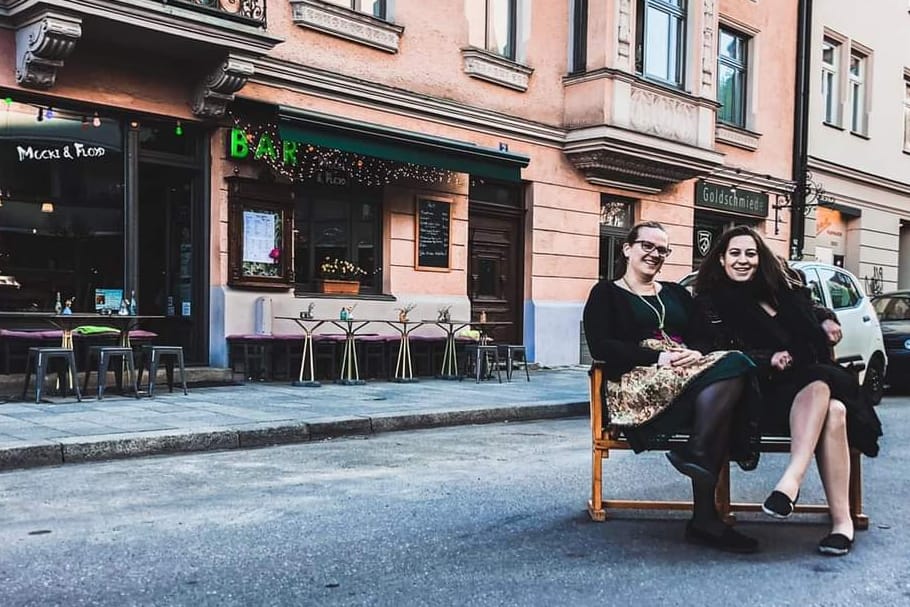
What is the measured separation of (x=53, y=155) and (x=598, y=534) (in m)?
8.15

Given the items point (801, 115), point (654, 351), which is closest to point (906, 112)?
point (801, 115)

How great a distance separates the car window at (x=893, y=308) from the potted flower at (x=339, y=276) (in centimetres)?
791

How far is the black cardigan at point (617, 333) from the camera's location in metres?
4.59

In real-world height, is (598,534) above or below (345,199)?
below

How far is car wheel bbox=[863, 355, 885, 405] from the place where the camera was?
1175cm

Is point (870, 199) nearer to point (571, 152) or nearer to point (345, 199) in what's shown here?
point (571, 152)

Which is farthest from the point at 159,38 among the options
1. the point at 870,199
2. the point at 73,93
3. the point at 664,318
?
the point at 870,199

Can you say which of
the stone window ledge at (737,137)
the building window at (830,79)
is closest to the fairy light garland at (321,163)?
the stone window ledge at (737,137)

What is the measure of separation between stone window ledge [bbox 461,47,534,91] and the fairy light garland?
1.68 metres

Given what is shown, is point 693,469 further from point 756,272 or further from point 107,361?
point 107,361

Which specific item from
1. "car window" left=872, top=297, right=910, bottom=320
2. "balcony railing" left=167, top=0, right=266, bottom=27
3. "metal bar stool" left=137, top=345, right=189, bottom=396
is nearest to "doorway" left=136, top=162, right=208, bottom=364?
"metal bar stool" left=137, top=345, right=189, bottom=396

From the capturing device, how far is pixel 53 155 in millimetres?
10180

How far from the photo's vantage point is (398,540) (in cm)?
443

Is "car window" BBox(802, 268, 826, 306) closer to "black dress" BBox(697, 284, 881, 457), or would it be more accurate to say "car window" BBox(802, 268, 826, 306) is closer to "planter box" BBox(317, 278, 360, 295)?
"planter box" BBox(317, 278, 360, 295)
